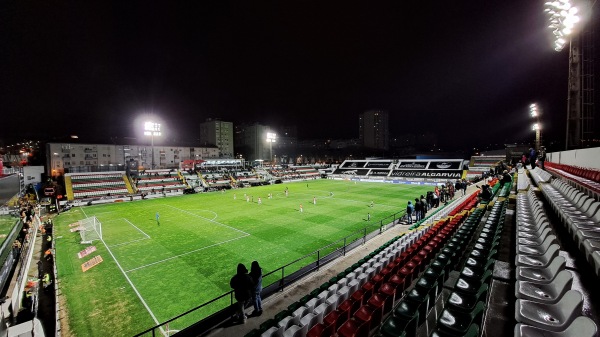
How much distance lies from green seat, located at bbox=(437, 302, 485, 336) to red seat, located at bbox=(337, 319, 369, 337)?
1.53m

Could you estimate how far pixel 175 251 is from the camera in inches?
599

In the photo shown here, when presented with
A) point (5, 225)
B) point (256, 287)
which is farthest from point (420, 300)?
point (5, 225)

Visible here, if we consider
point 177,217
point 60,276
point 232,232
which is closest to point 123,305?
point 60,276

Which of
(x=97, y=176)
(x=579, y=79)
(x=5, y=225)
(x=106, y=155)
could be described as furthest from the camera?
(x=106, y=155)

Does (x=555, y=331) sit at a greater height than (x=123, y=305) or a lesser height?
greater

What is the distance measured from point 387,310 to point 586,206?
6.53m

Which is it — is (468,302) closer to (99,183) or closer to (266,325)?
(266,325)

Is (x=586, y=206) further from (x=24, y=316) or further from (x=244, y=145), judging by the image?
(x=244, y=145)

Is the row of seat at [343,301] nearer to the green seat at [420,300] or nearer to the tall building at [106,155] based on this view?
the green seat at [420,300]

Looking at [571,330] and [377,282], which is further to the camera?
[377,282]

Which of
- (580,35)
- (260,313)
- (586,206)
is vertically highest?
(580,35)

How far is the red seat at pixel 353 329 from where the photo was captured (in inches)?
191

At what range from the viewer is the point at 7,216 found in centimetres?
1409

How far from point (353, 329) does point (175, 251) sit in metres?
13.5
